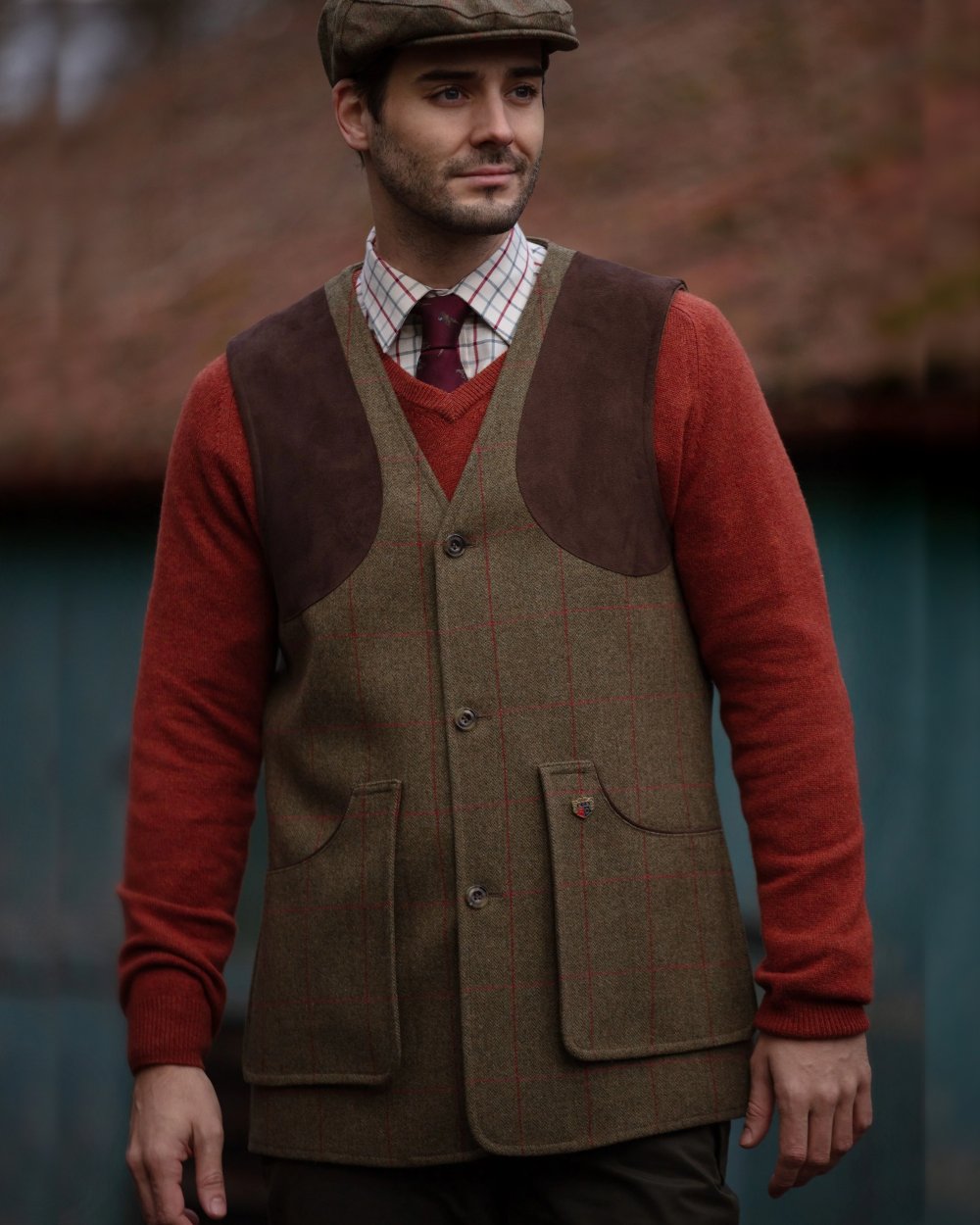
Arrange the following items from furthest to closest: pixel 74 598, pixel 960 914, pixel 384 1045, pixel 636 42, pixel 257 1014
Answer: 1. pixel 74 598
2. pixel 636 42
3. pixel 960 914
4. pixel 257 1014
5. pixel 384 1045

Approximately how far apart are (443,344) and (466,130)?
22cm

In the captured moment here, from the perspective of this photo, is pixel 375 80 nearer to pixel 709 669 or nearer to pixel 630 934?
pixel 709 669

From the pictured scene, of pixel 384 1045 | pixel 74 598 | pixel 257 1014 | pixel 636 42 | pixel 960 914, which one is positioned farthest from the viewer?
pixel 74 598

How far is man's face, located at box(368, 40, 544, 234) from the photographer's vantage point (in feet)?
5.57

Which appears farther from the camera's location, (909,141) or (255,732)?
(909,141)

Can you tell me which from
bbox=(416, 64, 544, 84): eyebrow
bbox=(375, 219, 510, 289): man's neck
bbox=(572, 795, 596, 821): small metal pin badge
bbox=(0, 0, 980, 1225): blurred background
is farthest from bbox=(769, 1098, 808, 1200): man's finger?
bbox=(416, 64, 544, 84): eyebrow

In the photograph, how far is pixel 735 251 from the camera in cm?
250

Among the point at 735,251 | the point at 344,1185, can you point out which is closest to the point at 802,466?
the point at 735,251

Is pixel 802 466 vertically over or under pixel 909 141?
under

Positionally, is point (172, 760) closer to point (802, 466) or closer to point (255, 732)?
point (255, 732)

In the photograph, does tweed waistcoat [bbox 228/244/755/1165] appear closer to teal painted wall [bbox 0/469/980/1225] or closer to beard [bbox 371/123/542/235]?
beard [bbox 371/123/542/235]

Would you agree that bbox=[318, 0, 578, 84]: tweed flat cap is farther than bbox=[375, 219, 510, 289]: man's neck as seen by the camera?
No

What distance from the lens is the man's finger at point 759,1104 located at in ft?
5.43

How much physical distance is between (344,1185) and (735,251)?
1469mm
